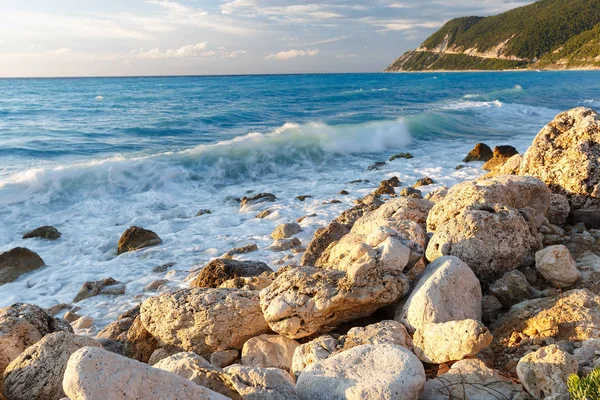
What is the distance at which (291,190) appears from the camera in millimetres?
13359

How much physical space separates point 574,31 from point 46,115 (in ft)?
376

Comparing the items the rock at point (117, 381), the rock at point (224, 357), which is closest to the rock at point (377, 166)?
the rock at point (224, 357)

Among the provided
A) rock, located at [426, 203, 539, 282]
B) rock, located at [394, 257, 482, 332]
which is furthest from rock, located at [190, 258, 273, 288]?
rock, located at [394, 257, 482, 332]

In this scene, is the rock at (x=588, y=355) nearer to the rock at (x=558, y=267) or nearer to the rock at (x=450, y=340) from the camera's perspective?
the rock at (x=450, y=340)

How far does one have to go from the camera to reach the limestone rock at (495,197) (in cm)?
522

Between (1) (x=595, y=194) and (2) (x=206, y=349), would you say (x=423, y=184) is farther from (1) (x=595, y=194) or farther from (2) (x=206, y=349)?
(2) (x=206, y=349)

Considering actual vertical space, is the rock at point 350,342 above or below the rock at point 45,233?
above

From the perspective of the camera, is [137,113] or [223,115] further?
[137,113]

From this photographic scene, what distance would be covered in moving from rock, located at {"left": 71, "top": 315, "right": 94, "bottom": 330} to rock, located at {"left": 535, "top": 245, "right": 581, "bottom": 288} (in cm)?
547

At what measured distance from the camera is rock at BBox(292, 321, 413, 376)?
11.7 feet

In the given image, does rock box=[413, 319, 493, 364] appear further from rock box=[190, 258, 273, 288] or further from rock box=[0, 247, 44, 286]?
rock box=[0, 247, 44, 286]

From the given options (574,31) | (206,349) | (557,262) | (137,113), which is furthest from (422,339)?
(574,31)

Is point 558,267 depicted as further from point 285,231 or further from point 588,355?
point 285,231

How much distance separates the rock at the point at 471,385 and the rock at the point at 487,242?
149 cm
